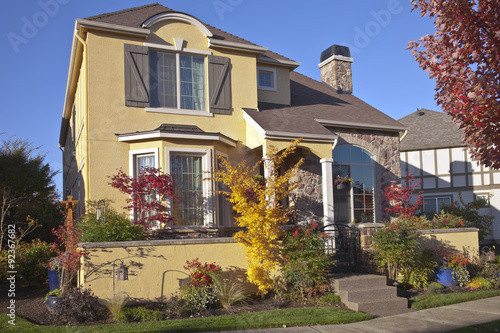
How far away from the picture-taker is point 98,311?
24.5 ft

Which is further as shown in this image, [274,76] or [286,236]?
[274,76]

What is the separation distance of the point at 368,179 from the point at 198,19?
7.12 metres

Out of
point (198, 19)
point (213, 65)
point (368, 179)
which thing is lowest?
point (368, 179)

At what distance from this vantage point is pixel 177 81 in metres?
11.4

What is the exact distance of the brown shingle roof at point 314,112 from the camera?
11.7 m

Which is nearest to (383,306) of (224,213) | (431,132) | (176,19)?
(224,213)

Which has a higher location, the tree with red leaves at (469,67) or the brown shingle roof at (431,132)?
the brown shingle roof at (431,132)

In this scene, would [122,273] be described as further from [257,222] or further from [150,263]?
[257,222]

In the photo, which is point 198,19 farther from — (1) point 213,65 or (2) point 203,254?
(2) point 203,254

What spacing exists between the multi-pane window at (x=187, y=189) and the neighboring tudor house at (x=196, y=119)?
0.08 feet

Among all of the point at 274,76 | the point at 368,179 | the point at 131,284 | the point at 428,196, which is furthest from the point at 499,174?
the point at 131,284

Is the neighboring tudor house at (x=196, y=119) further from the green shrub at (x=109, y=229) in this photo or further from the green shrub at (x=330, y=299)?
the green shrub at (x=330, y=299)

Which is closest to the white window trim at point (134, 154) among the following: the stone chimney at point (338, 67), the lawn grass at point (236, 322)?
the lawn grass at point (236, 322)

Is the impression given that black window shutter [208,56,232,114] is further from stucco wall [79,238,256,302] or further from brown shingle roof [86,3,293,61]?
stucco wall [79,238,256,302]
